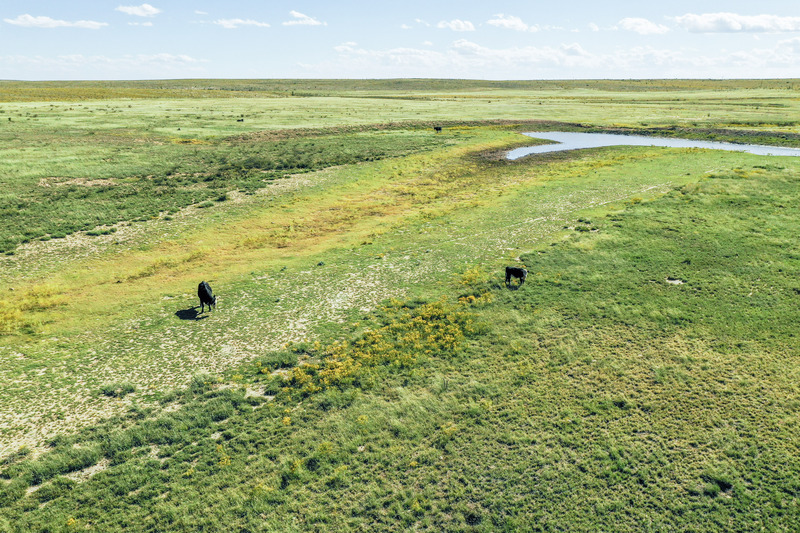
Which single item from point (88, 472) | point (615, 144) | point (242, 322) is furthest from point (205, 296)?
point (615, 144)

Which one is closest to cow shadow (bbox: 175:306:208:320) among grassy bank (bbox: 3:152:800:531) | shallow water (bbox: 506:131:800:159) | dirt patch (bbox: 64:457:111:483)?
grassy bank (bbox: 3:152:800:531)

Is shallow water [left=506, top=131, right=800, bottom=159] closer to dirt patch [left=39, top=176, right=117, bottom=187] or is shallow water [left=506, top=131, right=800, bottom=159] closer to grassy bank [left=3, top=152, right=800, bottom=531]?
grassy bank [left=3, top=152, right=800, bottom=531]

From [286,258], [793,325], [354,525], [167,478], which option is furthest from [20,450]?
[793,325]

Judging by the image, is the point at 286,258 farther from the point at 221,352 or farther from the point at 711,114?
the point at 711,114

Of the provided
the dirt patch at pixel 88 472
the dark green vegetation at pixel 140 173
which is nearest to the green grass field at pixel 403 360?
the dirt patch at pixel 88 472

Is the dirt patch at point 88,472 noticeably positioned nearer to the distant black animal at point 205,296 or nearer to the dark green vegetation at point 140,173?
the distant black animal at point 205,296

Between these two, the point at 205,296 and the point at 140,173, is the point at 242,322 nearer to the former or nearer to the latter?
the point at 205,296
